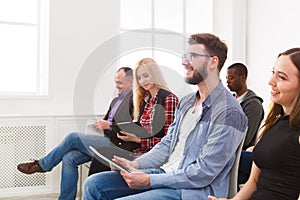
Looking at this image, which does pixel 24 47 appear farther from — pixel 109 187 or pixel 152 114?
pixel 109 187

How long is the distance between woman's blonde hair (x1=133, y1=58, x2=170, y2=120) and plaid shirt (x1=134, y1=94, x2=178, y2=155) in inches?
1.6

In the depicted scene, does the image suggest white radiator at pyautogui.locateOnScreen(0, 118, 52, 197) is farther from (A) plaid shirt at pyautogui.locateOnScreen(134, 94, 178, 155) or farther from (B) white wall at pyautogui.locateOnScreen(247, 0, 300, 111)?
(B) white wall at pyautogui.locateOnScreen(247, 0, 300, 111)

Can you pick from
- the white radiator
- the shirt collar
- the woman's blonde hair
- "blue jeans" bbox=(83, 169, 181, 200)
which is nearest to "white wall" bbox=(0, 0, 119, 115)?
the white radiator

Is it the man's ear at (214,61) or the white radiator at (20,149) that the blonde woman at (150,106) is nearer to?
the man's ear at (214,61)

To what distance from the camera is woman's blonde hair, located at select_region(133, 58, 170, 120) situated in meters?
1.77

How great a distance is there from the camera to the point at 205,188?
1617 mm

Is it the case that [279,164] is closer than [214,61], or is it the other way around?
[279,164]

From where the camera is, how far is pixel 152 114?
1.93m

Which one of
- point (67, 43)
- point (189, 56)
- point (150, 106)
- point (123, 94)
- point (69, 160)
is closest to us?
point (189, 56)

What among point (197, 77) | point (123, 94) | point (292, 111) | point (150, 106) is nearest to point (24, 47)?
point (123, 94)

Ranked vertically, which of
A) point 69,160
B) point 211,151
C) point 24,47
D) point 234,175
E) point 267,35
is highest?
point 267,35

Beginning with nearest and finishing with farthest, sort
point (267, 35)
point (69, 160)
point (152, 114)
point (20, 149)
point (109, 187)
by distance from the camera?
point (109, 187) < point (152, 114) < point (69, 160) < point (20, 149) < point (267, 35)

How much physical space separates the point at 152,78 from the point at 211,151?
0.48 metres

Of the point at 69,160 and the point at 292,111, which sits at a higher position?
the point at 292,111
